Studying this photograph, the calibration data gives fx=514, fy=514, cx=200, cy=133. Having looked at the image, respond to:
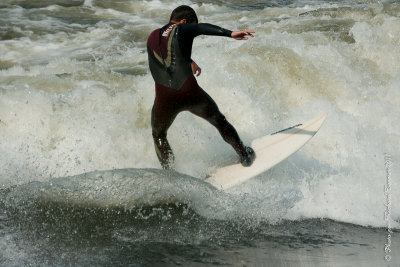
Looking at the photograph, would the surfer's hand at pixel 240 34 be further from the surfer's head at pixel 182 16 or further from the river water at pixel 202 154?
the river water at pixel 202 154

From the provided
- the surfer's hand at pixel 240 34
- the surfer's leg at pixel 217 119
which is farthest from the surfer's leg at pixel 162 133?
the surfer's hand at pixel 240 34

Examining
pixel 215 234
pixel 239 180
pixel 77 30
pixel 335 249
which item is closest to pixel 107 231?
pixel 215 234

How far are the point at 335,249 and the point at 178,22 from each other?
2234 mm

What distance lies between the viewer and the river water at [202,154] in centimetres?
375

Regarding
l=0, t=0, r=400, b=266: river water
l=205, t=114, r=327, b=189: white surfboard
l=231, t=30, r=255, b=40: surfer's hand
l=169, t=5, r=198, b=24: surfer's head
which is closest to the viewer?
l=0, t=0, r=400, b=266: river water

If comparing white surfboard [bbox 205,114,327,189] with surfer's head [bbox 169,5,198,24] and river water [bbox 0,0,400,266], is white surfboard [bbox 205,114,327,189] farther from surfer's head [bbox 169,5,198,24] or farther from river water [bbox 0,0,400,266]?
surfer's head [bbox 169,5,198,24]

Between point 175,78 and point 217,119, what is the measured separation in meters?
0.55

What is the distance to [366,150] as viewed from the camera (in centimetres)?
597

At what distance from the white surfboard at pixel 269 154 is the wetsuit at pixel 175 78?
457 millimetres

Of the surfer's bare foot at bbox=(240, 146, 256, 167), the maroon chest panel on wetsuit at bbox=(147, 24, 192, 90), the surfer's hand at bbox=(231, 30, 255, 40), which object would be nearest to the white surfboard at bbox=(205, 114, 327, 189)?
the surfer's bare foot at bbox=(240, 146, 256, 167)

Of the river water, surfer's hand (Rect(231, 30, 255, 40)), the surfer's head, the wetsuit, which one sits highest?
the surfer's head

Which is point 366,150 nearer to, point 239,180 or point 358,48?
point 239,180

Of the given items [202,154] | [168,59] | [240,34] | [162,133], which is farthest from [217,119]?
[202,154]

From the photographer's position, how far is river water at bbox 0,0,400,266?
3752 millimetres
